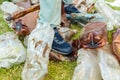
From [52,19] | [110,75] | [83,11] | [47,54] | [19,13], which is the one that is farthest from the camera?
[83,11]

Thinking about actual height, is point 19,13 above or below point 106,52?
above

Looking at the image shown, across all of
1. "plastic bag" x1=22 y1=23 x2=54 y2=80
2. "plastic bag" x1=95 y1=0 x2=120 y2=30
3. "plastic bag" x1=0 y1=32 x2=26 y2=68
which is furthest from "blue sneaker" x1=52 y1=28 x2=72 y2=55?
"plastic bag" x1=95 y1=0 x2=120 y2=30

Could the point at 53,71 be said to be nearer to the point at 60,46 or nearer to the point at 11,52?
the point at 60,46

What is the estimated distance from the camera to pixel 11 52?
2.12 metres

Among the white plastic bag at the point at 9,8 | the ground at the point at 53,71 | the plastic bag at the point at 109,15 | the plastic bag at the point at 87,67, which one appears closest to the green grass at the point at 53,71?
the ground at the point at 53,71

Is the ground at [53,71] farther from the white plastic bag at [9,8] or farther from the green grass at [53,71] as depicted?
the white plastic bag at [9,8]

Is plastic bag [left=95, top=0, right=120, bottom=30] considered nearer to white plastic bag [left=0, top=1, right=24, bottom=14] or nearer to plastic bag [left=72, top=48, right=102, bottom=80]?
plastic bag [left=72, top=48, right=102, bottom=80]

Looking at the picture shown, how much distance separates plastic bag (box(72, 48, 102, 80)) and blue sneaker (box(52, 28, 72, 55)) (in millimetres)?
113

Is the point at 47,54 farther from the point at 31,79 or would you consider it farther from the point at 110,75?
the point at 110,75

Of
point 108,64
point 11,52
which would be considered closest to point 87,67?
point 108,64

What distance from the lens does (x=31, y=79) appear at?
5.98ft

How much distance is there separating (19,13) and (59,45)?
0.62 meters

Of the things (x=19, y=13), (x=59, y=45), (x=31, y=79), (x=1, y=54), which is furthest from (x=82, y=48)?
(x=19, y=13)

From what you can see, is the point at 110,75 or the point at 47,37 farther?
the point at 47,37
